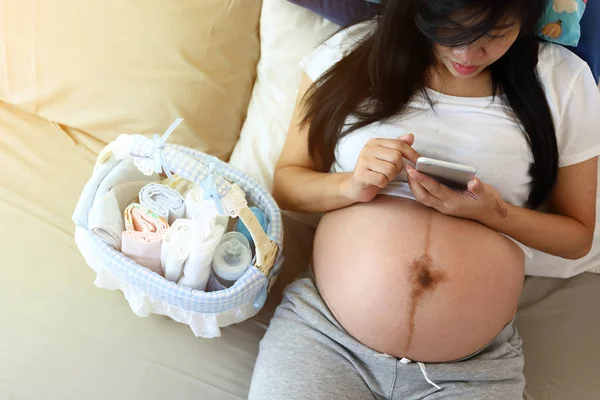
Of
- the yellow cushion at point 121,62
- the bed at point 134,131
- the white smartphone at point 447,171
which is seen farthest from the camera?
the yellow cushion at point 121,62

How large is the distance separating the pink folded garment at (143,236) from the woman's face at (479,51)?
0.58 meters

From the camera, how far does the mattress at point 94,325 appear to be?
0.94 metres

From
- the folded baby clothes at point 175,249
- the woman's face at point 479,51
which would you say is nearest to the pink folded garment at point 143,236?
the folded baby clothes at point 175,249

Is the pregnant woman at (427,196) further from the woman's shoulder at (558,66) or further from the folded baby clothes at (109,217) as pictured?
the folded baby clothes at (109,217)

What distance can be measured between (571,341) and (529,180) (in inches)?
14.3

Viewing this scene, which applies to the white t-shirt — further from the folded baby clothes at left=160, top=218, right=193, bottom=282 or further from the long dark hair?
the folded baby clothes at left=160, top=218, right=193, bottom=282

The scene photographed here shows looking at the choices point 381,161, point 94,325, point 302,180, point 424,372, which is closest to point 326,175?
point 302,180

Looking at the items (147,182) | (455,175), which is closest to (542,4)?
→ (455,175)

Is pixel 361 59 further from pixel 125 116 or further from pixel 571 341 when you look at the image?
pixel 571 341

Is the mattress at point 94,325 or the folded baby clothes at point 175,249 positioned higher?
the folded baby clothes at point 175,249

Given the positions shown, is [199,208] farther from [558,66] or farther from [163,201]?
[558,66]

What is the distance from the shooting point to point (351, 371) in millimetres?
932

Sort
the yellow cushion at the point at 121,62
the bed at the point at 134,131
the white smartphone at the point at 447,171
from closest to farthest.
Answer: the white smartphone at the point at 447,171
the bed at the point at 134,131
the yellow cushion at the point at 121,62

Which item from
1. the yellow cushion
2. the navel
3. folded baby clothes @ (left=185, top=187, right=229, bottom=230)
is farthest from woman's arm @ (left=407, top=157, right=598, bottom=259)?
the yellow cushion
